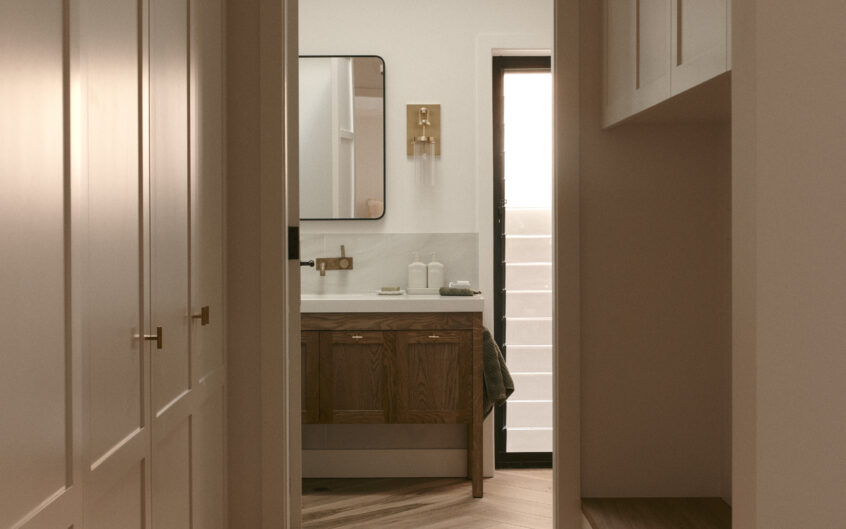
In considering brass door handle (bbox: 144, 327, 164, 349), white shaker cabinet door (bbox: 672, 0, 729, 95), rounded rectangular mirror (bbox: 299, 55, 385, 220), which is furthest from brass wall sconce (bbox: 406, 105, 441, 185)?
brass door handle (bbox: 144, 327, 164, 349)

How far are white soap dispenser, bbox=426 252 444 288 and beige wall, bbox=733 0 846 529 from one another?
2716 mm

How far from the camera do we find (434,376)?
3.46 m

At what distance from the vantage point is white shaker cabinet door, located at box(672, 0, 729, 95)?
1416 millimetres

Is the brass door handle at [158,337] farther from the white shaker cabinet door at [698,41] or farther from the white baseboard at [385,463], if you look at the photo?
the white baseboard at [385,463]

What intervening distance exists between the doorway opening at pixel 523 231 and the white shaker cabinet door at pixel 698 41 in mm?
2245

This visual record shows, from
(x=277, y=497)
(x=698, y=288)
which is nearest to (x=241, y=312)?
(x=277, y=497)

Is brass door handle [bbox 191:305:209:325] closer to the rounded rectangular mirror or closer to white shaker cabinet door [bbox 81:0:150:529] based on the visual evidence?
white shaker cabinet door [bbox 81:0:150:529]

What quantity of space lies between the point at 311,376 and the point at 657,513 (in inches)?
67.7

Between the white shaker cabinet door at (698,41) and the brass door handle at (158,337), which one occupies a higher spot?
the white shaker cabinet door at (698,41)

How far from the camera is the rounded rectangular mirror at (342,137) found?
382 centimetres

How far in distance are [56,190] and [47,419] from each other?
294mm

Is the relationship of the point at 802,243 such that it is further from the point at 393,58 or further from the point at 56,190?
the point at 393,58

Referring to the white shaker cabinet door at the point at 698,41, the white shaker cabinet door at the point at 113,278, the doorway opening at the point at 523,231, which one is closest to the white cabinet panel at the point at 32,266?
the white shaker cabinet door at the point at 113,278

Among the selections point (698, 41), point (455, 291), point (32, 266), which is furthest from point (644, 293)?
point (32, 266)
